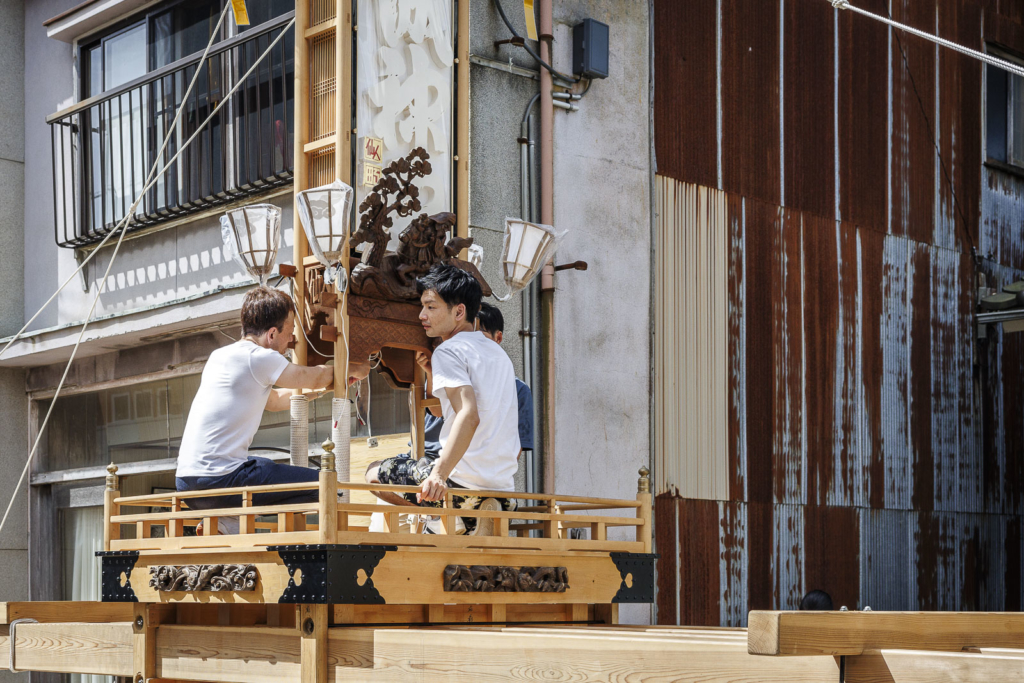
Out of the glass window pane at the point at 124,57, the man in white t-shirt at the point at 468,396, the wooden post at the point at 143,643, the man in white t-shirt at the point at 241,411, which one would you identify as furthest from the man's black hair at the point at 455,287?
the glass window pane at the point at 124,57

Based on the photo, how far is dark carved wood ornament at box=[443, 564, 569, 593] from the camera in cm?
564

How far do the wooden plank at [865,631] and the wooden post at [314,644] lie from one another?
218 centimetres

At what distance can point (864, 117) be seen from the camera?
1188 centimetres

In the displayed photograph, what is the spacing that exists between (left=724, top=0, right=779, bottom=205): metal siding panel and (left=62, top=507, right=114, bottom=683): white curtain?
21.1 feet

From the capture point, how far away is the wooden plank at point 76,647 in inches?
244

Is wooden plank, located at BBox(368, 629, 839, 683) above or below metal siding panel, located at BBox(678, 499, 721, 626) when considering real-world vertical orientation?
above

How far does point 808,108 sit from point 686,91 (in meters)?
1.56

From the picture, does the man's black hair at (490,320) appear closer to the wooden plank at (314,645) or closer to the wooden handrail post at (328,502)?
the wooden handrail post at (328,502)

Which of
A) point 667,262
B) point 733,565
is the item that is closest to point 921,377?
point 733,565

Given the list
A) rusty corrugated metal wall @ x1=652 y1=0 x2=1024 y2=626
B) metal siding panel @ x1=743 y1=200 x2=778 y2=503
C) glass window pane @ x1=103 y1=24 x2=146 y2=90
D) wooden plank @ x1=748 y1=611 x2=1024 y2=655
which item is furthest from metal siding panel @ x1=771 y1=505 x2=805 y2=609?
glass window pane @ x1=103 y1=24 x2=146 y2=90

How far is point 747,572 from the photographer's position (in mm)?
10398

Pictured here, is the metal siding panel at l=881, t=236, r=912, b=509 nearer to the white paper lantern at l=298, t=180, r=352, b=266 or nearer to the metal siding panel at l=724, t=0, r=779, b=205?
the metal siding panel at l=724, t=0, r=779, b=205

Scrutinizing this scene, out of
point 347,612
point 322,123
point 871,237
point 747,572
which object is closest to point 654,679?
point 347,612

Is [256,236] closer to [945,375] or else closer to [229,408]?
[229,408]
